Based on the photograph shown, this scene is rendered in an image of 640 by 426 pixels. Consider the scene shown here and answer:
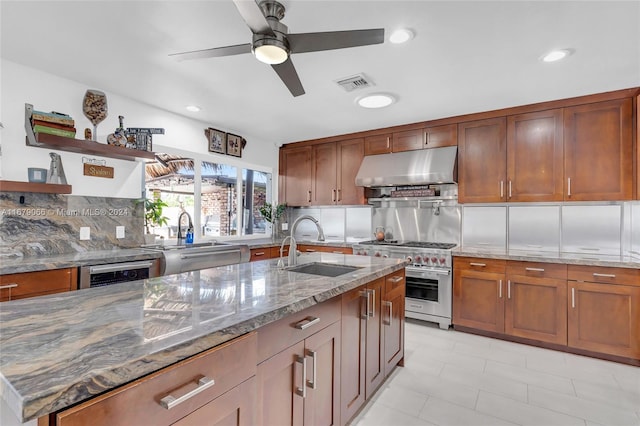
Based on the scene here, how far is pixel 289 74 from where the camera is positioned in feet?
6.57

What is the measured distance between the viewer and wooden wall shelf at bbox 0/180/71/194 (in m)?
2.33

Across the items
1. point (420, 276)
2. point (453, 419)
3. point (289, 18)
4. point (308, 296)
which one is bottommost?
point (453, 419)

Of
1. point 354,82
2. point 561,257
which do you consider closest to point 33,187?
point 354,82

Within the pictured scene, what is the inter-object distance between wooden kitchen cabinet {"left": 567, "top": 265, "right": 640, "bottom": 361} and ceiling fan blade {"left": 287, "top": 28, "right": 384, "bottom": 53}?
9.12 feet

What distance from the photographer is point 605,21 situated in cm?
191

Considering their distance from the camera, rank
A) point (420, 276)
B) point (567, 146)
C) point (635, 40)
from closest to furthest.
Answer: point (635, 40) → point (567, 146) → point (420, 276)

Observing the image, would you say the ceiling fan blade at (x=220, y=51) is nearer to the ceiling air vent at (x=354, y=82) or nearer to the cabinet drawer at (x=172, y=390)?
the ceiling air vent at (x=354, y=82)

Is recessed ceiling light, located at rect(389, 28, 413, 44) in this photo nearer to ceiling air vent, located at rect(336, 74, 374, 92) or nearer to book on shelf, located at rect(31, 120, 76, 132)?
ceiling air vent, located at rect(336, 74, 374, 92)

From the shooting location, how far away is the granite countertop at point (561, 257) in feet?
8.86

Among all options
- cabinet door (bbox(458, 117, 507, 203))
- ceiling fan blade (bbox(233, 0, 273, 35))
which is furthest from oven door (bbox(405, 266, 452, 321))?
ceiling fan blade (bbox(233, 0, 273, 35))

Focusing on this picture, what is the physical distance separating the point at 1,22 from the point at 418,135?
386 centimetres

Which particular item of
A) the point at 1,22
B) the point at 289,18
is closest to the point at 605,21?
the point at 289,18

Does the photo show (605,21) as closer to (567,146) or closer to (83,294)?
(567,146)

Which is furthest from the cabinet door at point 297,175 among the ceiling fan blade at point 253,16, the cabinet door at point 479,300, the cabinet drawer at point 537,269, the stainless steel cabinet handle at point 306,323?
the stainless steel cabinet handle at point 306,323
